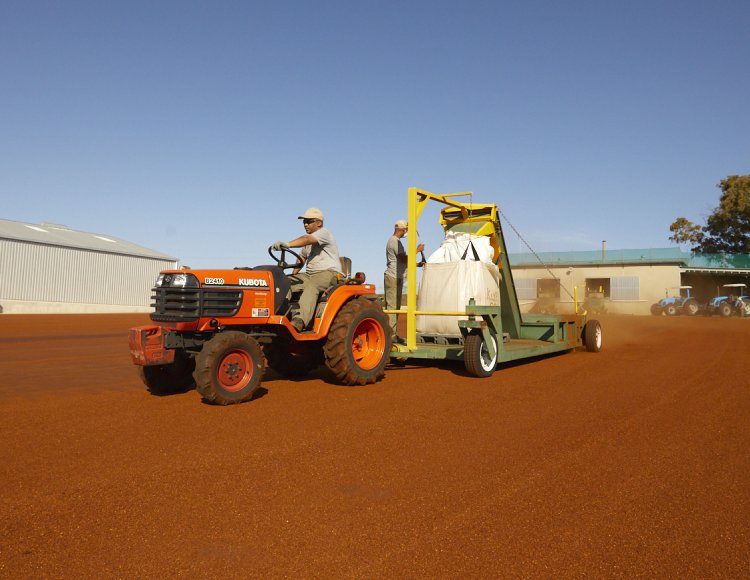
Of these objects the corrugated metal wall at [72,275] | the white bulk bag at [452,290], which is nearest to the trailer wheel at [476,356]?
the white bulk bag at [452,290]

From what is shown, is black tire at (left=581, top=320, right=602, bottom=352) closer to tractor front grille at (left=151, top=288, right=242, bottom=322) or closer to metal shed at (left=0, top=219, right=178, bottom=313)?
tractor front grille at (left=151, top=288, right=242, bottom=322)

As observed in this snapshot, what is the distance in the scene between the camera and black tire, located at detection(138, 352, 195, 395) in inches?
232

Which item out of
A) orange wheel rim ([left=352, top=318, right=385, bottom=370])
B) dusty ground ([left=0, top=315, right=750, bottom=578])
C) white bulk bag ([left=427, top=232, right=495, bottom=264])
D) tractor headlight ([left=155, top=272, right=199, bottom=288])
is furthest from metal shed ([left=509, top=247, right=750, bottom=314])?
tractor headlight ([left=155, top=272, right=199, bottom=288])

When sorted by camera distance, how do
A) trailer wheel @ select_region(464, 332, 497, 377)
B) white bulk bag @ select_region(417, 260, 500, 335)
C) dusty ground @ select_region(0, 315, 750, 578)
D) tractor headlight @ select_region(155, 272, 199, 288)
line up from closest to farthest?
dusty ground @ select_region(0, 315, 750, 578) < tractor headlight @ select_region(155, 272, 199, 288) < trailer wheel @ select_region(464, 332, 497, 377) < white bulk bag @ select_region(417, 260, 500, 335)

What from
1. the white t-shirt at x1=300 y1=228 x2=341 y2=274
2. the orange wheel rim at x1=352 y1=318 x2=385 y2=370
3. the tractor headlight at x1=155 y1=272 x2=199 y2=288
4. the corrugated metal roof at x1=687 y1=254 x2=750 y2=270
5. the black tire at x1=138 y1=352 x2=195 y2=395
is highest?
the corrugated metal roof at x1=687 y1=254 x2=750 y2=270

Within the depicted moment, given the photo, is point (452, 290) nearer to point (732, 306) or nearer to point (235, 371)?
point (235, 371)

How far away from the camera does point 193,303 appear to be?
550 cm

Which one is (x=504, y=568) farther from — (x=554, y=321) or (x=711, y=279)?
(x=711, y=279)

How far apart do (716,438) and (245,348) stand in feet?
13.7

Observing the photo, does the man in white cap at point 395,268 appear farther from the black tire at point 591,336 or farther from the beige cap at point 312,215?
the black tire at point 591,336

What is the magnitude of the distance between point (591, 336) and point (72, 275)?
30681mm

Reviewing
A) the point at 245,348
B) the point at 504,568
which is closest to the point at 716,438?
the point at 504,568

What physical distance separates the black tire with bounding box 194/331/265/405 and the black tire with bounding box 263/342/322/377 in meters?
1.57

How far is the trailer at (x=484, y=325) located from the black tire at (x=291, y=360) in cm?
108
